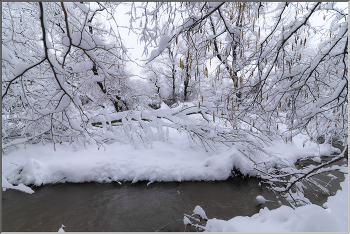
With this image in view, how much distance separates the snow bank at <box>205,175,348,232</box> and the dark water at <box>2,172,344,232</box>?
2.04m

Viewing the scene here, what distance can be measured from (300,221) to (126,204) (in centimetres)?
366

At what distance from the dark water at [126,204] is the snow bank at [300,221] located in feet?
6.68

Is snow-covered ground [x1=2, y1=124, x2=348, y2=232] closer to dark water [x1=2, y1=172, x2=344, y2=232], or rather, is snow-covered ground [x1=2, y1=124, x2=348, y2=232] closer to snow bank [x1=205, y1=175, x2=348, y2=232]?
dark water [x1=2, y1=172, x2=344, y2=232]

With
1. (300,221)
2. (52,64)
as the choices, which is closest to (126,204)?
(300,221)

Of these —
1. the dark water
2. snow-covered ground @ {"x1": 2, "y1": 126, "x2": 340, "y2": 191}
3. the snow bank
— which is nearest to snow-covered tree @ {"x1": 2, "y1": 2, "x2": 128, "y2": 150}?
snow-covered ground @ {"x1": 2, "y1": 126, "x2": 340, "y2": 191}

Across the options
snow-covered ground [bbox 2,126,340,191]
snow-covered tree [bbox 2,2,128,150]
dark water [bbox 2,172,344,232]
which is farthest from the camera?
snow-covered ground [bbox 2,126,340,191]

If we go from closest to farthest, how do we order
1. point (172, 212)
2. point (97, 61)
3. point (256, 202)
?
point (97, 61)
point (172, 212)
point (256, 202)

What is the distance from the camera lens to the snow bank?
1.69 m

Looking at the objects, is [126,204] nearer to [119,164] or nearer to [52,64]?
[119,164]

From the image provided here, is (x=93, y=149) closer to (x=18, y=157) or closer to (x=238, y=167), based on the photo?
(x=18, y=157)

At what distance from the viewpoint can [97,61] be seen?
1.75 metres

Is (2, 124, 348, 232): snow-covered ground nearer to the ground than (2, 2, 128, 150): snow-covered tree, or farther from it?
nearer to the ground

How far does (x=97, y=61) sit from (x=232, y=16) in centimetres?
185

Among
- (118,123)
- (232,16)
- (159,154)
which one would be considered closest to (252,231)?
(232,16)
